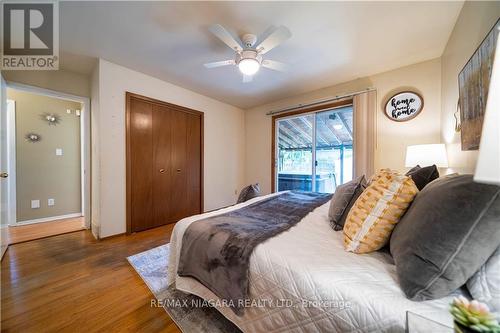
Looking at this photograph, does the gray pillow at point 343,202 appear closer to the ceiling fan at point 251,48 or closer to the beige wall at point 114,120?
the ceiling fan at point 251,48

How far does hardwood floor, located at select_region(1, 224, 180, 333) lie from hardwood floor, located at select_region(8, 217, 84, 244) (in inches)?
10.7

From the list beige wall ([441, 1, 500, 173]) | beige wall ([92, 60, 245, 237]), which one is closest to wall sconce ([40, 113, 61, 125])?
beige wall ([92, 60, 245, 237])

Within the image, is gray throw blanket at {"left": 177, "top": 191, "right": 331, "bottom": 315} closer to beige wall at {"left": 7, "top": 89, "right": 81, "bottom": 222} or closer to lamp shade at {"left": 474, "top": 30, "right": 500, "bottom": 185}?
lamp shade at {"left": 474, "top": 30, "right": 500, "bottom": 185}

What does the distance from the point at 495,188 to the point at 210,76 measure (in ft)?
10.2

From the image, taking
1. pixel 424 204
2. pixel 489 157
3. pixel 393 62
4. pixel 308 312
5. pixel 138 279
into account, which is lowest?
pixel 138 279

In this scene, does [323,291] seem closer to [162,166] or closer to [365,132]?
[365,132]

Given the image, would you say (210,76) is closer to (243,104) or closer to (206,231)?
(243,104)

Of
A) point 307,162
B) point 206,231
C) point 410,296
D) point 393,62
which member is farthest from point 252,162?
point 410,296

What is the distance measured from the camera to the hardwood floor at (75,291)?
124 cm

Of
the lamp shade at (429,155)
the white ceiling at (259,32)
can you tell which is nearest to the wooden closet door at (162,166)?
the white ceiling at (259,32)

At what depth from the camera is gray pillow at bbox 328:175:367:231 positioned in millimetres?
1279

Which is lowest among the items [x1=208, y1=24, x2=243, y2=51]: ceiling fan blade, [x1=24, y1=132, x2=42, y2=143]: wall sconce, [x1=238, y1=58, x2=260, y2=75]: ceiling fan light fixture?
[x1=24, y1=132, x2=42, y2=143]: wall sconce

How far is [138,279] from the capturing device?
5.59 feet

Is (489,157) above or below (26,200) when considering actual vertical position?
above
